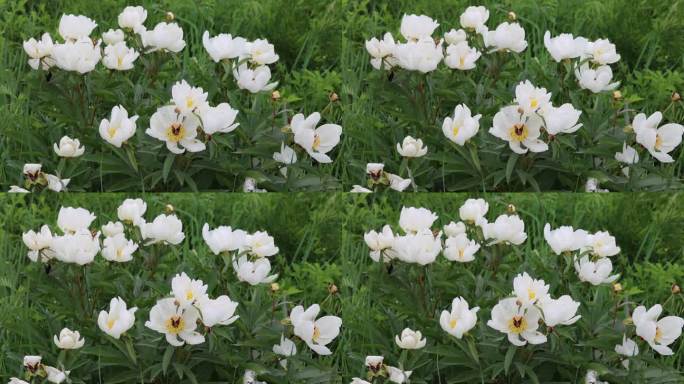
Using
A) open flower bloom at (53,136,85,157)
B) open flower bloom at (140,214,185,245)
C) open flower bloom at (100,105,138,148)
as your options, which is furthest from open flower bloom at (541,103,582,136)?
open flower bloom at (53,136,85,157)

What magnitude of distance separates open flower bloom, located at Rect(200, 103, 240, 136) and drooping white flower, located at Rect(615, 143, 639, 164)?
4.82ft

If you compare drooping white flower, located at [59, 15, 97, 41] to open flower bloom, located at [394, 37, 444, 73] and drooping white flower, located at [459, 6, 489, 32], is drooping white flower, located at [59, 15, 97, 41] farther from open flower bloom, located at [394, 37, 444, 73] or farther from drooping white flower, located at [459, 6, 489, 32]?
drooping white flower, located at [459, 6, 489, 32]

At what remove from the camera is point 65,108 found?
451 centimetres

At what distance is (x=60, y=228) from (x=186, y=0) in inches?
47.4

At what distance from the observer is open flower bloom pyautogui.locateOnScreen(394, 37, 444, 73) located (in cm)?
442

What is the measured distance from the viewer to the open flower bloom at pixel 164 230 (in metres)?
4.18

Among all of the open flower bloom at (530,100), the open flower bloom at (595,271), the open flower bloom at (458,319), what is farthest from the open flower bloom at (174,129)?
the open flower bloom at (595,271)

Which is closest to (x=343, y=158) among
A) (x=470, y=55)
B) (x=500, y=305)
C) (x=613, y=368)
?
(x=470, y=55)

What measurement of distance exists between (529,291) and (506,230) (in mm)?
294

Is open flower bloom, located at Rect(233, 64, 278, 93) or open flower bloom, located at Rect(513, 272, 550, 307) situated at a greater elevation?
open flower bloom, located at Rect(233, 64, 278, 93)

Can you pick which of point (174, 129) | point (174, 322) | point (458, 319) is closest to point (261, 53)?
point (174, 129)

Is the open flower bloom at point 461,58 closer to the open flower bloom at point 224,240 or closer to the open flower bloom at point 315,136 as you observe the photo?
the open flower bloom at point 315,136

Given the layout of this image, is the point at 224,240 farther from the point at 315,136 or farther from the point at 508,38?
the point at 508,38

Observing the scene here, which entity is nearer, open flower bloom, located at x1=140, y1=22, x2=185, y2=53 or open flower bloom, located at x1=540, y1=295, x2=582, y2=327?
open flower bloom, located at x1=540, y1=295, x2=582, y2=327
